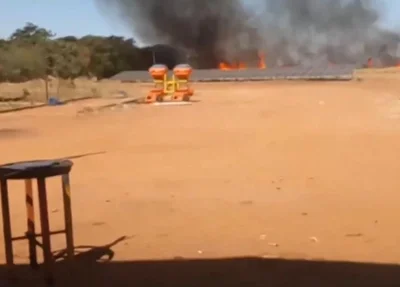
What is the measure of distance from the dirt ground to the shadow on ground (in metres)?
0.23

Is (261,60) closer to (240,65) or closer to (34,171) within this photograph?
(240,65)

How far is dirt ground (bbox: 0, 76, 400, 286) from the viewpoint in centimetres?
746

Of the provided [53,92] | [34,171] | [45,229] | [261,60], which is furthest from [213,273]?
[261,60]

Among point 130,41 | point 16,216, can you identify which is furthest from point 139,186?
point 130,41

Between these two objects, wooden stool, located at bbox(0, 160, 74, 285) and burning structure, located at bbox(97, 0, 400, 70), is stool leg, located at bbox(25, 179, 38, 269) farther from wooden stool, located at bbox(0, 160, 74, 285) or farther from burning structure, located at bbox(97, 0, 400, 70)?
burning structure, located at bbox(97, 0, 400, 70)

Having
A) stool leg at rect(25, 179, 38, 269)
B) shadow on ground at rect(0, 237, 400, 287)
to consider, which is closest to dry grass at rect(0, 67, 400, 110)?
stool leg at rect(25, 179, 38, 269)

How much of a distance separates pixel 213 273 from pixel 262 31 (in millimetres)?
65989

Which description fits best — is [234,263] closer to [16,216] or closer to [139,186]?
[16,216]

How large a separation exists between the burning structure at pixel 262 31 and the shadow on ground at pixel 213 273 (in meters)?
62.7

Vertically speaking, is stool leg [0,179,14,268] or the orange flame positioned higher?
stool leg [0,179,14,268]

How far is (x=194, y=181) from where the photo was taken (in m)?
11.3

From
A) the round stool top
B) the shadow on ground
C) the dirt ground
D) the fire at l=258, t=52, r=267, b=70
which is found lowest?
the dirt ground

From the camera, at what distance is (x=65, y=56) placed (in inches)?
2405

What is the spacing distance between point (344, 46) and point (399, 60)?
20.8 feet
